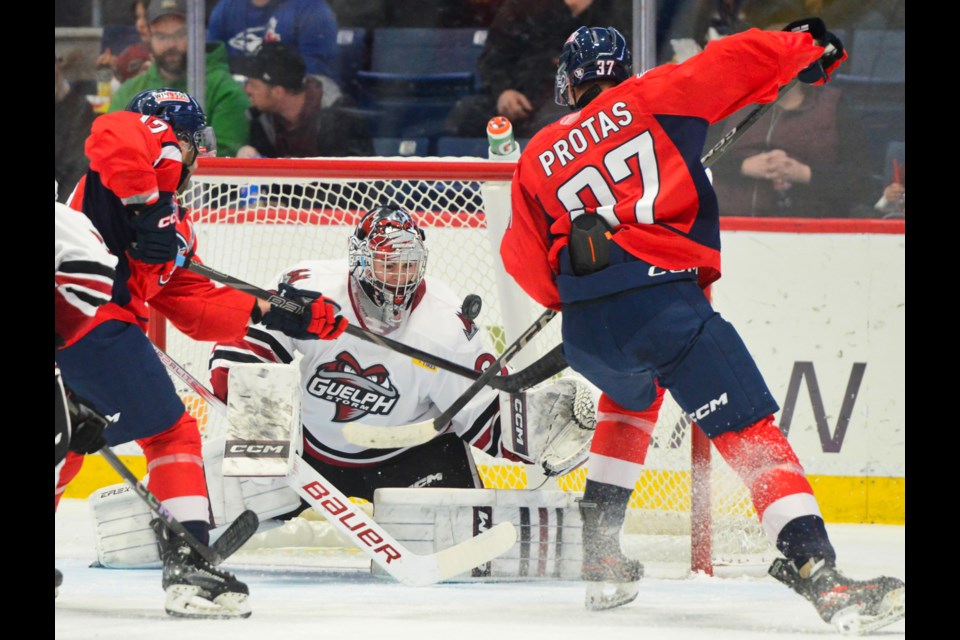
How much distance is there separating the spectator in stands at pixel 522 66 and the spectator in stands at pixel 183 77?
28.0 inches

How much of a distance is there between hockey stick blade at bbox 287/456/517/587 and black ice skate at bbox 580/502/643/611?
17 cm

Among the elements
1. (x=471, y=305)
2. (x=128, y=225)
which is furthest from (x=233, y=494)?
(x=128, y=225)

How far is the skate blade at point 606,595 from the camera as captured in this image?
2.66 meters

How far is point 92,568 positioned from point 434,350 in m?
0.91

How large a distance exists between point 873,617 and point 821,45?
3.57 ft

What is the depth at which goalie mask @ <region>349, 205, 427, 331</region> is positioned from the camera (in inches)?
126

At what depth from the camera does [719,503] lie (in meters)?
3.63

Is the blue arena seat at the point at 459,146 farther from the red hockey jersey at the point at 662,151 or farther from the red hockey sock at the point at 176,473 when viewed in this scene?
the red hockey sock at the point at 176,473

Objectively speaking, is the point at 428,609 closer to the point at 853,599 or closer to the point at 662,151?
the point at 853,599

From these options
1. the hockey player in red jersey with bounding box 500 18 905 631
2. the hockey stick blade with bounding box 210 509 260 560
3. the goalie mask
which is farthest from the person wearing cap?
the hockey stick blade with bounding box 210 509 260 560

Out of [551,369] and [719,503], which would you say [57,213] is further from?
[719,503]

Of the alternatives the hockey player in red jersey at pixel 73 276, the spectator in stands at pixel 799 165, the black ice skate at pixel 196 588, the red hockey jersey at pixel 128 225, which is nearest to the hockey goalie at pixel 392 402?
the red hockey jersey at pixel 128 225

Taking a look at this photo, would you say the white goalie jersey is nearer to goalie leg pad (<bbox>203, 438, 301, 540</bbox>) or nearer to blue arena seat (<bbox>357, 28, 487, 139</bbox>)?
goalie leg pad (<bbox>203, 438, 301, 540</bbox>)

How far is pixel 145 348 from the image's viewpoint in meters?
2.56
